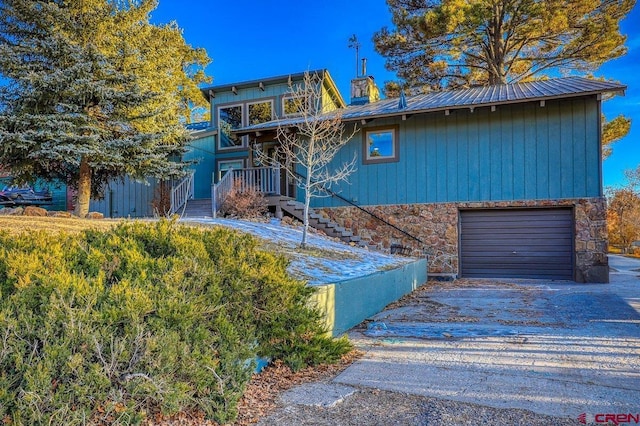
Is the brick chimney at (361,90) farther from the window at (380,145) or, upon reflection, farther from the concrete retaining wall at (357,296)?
the concrete retaining wall at (357,296)

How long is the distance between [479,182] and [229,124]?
9880 mm

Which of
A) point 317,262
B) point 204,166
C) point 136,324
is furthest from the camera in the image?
point 204,166

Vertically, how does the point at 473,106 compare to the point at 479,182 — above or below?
above

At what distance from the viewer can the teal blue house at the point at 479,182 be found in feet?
32.9

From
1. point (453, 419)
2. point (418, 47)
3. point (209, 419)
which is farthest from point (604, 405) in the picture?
point (418, 47)

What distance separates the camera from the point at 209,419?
2.55 m

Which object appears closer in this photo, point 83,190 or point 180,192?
point 83,190

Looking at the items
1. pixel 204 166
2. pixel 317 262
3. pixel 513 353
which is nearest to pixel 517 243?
pixel 317 262

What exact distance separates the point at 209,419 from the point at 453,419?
1.53m

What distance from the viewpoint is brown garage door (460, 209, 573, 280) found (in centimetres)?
1036

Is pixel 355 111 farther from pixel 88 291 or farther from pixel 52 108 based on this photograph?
pixel 88 291

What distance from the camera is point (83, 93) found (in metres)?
10.6

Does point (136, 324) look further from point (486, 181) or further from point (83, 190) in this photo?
→ point (83, 190)

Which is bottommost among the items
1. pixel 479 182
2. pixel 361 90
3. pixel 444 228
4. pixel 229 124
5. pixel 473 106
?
pixel 444 228
